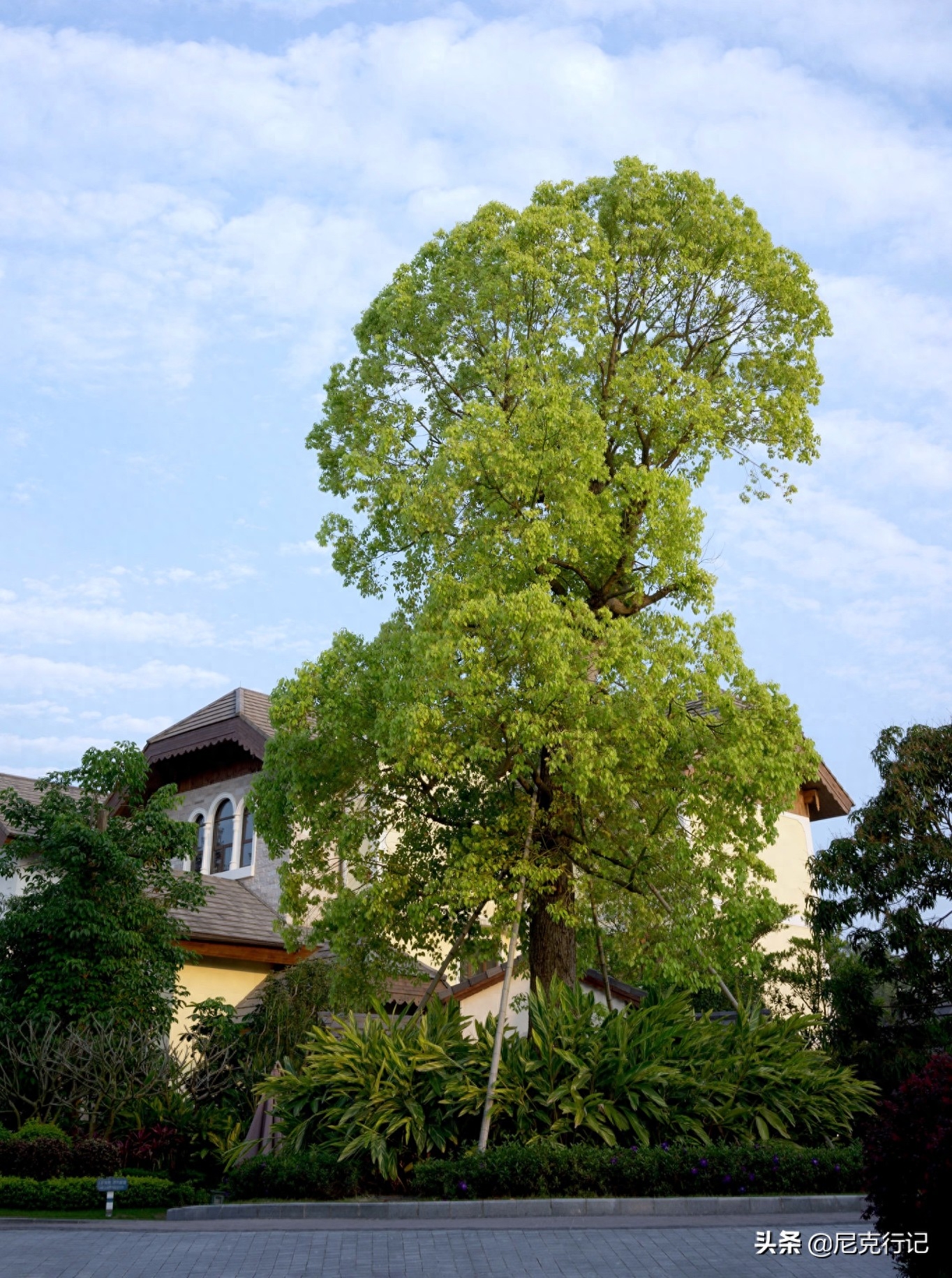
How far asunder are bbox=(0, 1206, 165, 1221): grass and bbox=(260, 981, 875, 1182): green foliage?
1725 mm

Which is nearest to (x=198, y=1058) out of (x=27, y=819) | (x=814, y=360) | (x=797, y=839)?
(x=27, y=819)

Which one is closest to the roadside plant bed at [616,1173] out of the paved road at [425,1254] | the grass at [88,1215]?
the paved road at [425,1254]

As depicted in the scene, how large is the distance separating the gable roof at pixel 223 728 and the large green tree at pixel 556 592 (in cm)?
905

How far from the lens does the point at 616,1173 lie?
1277 cm

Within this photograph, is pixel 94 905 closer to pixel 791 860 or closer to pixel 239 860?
pixel 239 860

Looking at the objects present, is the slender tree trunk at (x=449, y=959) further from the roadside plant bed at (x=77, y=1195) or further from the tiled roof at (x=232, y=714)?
the tiled roof at (x=232, y=714)

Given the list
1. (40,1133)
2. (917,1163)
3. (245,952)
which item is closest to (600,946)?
(40,1133)

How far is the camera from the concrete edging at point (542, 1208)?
12.2 metres

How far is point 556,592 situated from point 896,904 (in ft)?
22.4

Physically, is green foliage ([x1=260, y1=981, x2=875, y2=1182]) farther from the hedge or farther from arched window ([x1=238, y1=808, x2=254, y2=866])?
arched window ([x1=238, y1=808, x2=254, y2=866])

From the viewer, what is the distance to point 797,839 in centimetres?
3394

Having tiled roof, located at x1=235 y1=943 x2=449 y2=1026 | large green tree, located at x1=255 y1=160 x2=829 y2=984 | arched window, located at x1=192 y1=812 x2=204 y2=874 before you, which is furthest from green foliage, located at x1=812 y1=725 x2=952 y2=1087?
→ arched window, located at x1=192 y1=812 x2=204 y2=874

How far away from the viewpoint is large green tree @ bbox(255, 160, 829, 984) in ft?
50.8

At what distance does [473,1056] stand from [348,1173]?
2.00 metres
